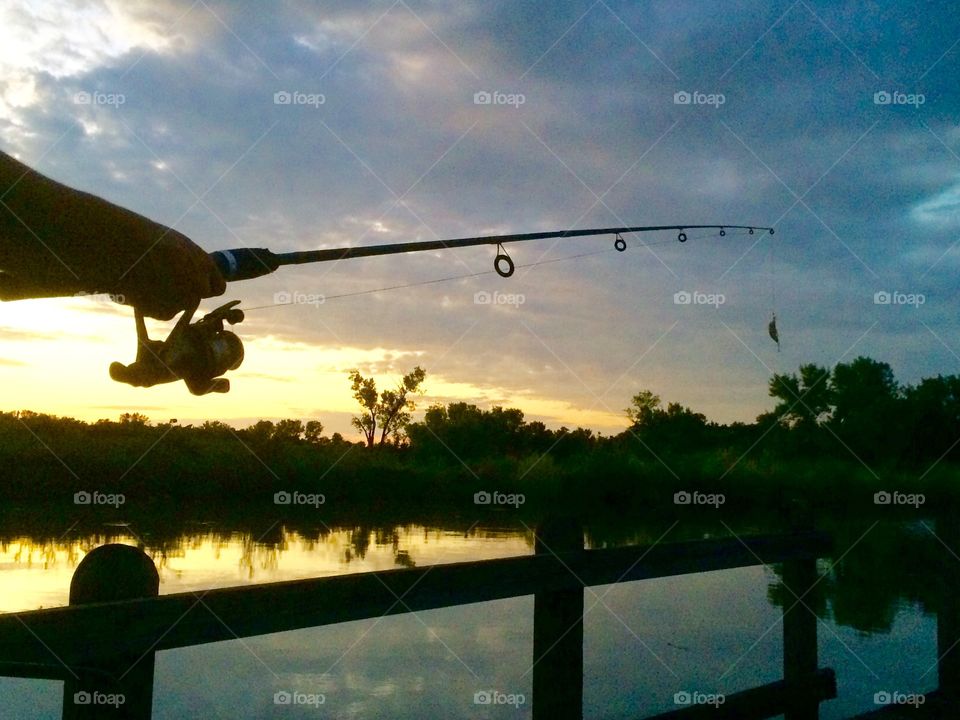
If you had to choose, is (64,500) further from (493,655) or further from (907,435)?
(907,435)

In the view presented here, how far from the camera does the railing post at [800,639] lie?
4.21 meters

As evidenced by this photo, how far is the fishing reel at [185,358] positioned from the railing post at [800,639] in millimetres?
3502

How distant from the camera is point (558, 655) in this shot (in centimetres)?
304

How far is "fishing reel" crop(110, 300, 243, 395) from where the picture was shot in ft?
5.12

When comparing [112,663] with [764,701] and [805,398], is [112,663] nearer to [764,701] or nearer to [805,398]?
[764,701]

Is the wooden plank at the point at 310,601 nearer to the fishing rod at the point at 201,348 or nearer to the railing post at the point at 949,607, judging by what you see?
the fishing rod at the point at 201,348

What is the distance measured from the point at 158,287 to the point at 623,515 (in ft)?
93.2

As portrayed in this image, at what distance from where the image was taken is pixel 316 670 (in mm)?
7543

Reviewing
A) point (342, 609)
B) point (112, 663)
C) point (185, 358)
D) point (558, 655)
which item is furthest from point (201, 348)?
point (558, 655)

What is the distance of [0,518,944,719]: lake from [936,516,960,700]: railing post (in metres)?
0.11

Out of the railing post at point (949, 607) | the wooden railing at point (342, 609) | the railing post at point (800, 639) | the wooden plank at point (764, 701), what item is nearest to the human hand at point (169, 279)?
the wooden railing at point (342, 609)

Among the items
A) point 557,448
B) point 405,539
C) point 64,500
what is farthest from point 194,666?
point 557,448

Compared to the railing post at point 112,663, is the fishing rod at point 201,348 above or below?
above

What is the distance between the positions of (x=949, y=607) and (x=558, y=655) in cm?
320
